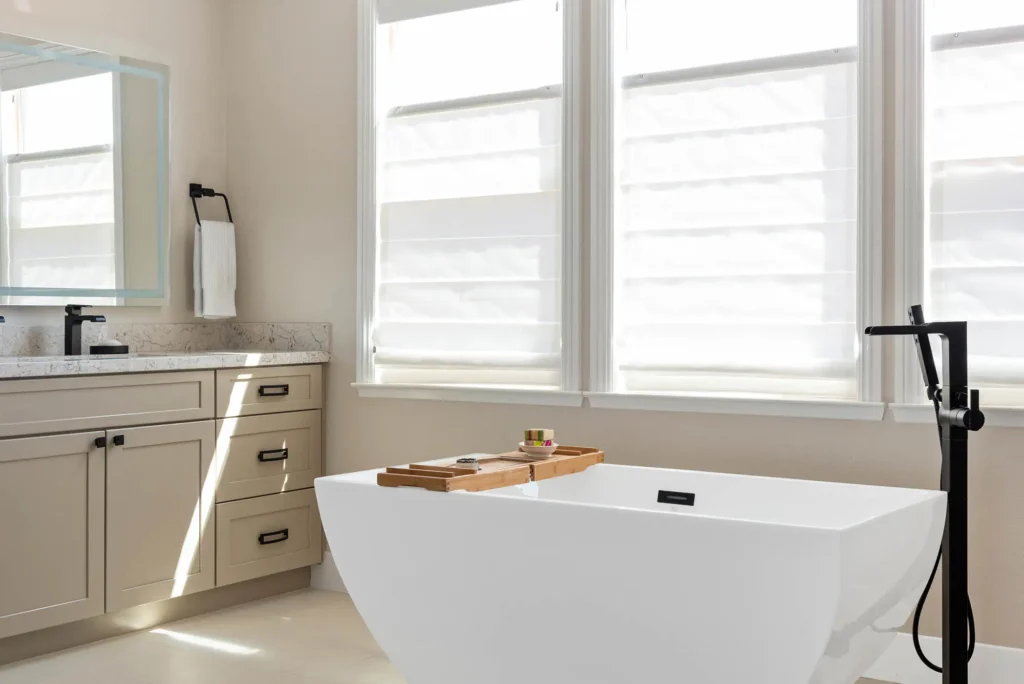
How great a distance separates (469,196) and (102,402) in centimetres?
142

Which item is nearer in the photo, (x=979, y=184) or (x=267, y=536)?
(x=979, y=184)

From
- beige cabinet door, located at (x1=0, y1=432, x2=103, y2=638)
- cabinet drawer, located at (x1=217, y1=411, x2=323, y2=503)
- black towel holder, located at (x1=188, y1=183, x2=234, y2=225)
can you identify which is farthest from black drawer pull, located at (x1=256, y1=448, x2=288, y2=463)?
black towel holder, located at (x1=188, y1=183, x2=234, y2=225)

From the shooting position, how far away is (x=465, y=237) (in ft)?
12.2

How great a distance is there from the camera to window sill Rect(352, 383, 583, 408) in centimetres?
350

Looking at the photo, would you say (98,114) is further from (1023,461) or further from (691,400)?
(1023,461)

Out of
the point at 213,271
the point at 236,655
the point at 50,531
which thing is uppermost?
the point at 213,271

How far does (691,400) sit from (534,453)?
1.77 feet

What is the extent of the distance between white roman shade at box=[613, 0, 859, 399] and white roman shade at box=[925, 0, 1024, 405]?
0.24 metres

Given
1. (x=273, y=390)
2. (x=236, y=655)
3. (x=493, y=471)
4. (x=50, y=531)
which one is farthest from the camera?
(x=273, y=390)

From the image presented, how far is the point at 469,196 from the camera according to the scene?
3723mm

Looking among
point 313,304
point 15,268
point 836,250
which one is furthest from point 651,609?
point 15,268

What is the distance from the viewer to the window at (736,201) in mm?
3031

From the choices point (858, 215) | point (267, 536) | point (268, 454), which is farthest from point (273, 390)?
point (858, 215)

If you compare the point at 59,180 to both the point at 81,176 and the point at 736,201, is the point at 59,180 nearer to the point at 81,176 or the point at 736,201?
the point at 81,176
